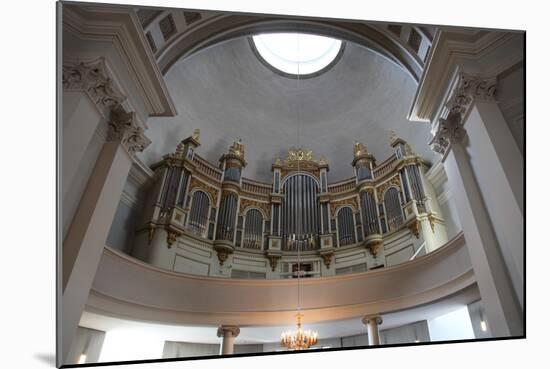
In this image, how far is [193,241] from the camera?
6781 mm

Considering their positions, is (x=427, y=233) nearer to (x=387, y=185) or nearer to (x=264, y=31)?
(x=387, y=185)

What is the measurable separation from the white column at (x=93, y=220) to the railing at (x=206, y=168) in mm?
4657

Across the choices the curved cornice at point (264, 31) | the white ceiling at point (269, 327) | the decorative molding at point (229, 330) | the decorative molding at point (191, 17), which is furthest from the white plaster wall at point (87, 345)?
the decorative molding at point (191, 17)

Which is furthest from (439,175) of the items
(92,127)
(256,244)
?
(92,127)

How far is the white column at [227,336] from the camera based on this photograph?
3.75m

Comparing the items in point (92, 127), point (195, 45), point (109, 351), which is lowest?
point (109, 351)

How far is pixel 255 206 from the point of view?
7852mm

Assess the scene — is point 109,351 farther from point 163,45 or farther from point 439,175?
point 439,175

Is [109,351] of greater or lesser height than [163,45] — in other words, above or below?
below

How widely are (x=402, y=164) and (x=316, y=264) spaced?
316 centimetres

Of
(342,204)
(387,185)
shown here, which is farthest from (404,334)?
(387,185)

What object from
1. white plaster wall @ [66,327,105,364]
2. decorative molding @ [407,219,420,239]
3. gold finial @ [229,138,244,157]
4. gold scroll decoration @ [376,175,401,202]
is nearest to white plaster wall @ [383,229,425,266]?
decorative molding @ [407,219,420,239]

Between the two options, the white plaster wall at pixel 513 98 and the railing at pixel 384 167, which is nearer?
the white plaster wall at pixel 513 98

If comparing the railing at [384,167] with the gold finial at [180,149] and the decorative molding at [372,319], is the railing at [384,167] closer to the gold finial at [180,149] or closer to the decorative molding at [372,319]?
the decorative molding at [372,319]
